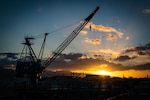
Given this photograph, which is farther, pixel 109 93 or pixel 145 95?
pixel 109 93

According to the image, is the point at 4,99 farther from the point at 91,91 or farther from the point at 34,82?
the point at 91,91

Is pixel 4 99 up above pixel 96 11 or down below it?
below

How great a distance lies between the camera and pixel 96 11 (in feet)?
256

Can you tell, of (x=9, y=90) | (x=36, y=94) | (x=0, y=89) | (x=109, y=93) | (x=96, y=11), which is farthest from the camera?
(x=96, y=11)

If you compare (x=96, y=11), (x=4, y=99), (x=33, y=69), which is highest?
(x=96, y=11)

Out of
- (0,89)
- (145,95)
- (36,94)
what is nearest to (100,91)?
(145,95)

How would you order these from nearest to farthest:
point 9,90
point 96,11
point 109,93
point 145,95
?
1. point 145,95
2. point 109,93
3. point 9,90
4. point 96,11

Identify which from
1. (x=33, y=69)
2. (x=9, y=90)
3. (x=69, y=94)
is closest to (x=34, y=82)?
(x=33, y=69)

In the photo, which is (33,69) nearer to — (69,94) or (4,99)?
(4,99)

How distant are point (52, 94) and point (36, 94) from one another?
496cm

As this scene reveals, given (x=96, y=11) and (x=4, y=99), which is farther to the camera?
(x=96, y=11)

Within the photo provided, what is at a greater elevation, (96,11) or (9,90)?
(96,11)

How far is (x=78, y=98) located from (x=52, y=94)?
7.38 m

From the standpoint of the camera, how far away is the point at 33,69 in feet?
229
